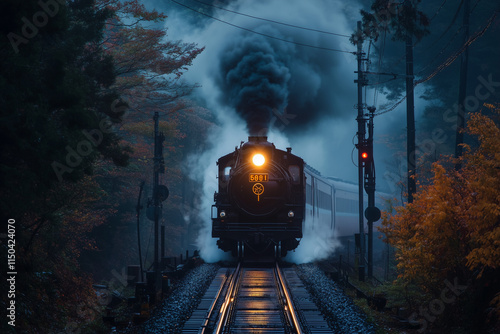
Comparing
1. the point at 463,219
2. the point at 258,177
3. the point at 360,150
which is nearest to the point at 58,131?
the point at 258,177

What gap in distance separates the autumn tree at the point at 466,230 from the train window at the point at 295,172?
4.88 metres

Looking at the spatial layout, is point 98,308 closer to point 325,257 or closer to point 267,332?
point 267,332

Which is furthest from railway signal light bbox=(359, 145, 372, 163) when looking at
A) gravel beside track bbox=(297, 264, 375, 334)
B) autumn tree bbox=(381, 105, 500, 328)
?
autumn tree bbox=(381, 105, 500, 328)

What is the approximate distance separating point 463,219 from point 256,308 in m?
4.75

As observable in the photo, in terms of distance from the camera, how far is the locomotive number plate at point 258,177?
52.3ft

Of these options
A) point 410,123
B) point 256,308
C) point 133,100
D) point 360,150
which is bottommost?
point 256,308

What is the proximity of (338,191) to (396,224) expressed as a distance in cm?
1762

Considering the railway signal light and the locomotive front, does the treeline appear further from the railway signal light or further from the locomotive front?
the railway signal light

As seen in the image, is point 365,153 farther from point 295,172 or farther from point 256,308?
point 256,308

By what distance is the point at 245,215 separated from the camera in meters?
16.3

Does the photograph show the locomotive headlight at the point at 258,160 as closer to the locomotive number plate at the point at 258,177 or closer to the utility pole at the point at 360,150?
the locomotive number plate at the point at 258,177

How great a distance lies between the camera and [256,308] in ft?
38.7

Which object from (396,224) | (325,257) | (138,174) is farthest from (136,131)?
(396,224)

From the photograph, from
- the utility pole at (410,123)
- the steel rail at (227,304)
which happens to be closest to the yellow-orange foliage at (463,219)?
the steel rail at (227,304)
